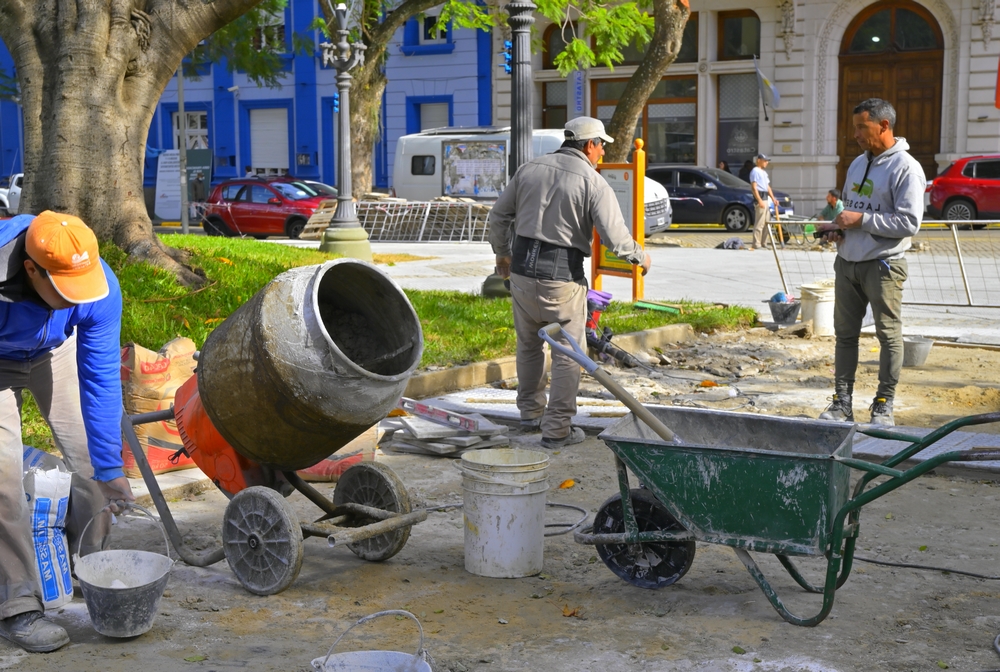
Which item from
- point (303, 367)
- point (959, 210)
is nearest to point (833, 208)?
point (303, 367)

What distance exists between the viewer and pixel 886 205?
7043 millimetres

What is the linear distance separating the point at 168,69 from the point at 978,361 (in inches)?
300

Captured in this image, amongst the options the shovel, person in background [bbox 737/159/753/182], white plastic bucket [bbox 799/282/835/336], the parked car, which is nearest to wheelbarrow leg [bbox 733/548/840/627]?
the shovel

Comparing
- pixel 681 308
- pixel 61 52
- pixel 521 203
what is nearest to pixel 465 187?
pixel 681 308

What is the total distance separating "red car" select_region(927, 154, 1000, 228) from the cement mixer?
73.6 ft

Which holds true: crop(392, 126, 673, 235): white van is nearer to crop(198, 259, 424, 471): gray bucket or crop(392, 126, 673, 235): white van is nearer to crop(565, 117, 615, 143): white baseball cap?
crop(565, 117, 615, 143): white baseball cap

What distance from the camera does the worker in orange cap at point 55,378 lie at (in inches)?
151

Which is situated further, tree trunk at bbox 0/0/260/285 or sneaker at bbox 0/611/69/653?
tree trunk at bbox 0/0/260/285

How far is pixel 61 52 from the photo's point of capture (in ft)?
32.4

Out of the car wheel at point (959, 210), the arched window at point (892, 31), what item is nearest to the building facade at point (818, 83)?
the arched window at point (892, 31)

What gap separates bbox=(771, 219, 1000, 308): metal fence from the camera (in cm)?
1295

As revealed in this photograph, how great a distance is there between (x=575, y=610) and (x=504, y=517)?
538mm

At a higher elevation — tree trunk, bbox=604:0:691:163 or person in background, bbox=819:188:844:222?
tree trunk, bbox=604:0:691:163

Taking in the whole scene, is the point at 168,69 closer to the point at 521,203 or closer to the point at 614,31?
the point at 521,203
